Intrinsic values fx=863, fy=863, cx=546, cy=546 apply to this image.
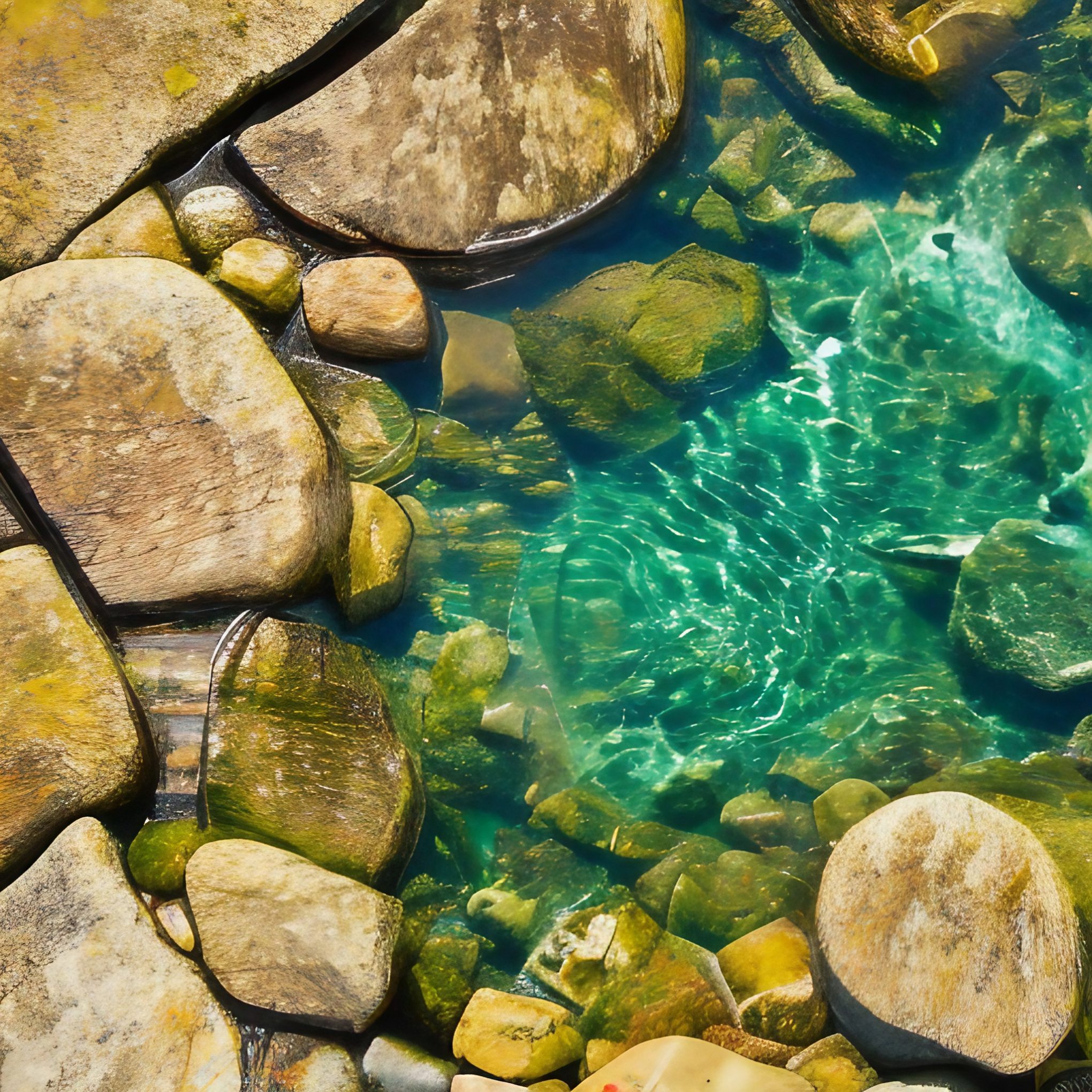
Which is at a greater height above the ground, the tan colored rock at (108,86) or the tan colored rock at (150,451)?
the tan colored rock at (108,86)

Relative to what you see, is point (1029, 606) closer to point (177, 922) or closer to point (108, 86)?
point (177, 922)

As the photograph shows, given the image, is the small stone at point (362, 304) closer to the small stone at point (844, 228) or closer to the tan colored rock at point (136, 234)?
the tan colored rock at point (136, 234)

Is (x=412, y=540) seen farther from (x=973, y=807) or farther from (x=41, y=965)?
(x=973, y=807)

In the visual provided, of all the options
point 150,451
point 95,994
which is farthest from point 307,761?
point 150,451

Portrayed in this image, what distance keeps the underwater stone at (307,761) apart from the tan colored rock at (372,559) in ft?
0.81

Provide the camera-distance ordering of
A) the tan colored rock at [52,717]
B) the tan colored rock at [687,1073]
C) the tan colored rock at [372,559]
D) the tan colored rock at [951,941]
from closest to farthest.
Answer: the tan colored rock at [687,1073], the tan colored rock at [951,941], the tan colored rock at [52,717], the tan colored rock at [372,559]

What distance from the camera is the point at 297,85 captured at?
4.66 meters

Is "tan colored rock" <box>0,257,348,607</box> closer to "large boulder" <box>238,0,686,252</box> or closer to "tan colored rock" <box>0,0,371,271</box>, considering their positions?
"tan colored rock" <box>0,0,371,271</box>

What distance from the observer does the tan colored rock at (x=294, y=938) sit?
3430 mm

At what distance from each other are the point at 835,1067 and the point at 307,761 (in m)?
2.52

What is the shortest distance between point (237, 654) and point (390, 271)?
6.78 ft

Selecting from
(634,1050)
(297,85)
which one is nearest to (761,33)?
(297,85)

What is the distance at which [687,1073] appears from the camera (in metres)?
3.31

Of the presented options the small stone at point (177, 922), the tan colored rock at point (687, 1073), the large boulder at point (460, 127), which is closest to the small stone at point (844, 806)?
the tan colored rock at point (687, 1073)
